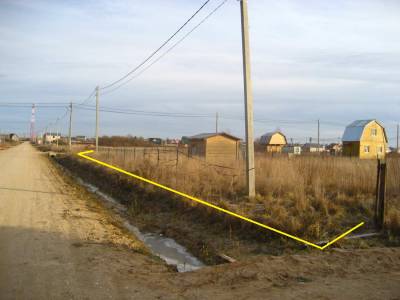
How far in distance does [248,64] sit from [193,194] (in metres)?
4.27

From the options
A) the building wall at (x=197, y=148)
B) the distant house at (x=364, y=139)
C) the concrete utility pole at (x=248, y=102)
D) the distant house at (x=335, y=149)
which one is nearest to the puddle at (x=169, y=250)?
the concrete utility pole at (x=248, y=102)

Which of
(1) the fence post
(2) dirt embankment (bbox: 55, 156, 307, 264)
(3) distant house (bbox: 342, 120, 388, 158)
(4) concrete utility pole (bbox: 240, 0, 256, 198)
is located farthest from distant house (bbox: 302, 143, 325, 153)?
(1) the fence post

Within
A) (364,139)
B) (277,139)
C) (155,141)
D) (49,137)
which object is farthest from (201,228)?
(49,137)

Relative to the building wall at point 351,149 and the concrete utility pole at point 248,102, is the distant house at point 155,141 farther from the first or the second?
the concrete utility pole at point 248,102

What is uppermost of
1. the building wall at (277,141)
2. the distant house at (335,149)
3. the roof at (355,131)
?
the roof at (355,131)

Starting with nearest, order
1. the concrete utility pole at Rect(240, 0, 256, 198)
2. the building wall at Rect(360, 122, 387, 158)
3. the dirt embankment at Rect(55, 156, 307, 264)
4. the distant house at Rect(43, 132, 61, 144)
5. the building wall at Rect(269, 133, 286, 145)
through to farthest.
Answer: the dirt embankment at Rect(55, 156, 307, 264) → the concrete utility pole at Rect(240, 0, 256, 198) → the building wall at Rect(360, 122, 387, 158) → the building wall at Rect(269, 133, 286, 145) → the distant house at Rect(43, 132, 61, 144)

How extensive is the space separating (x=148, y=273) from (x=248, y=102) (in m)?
7.47

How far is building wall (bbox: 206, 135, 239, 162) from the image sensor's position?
33812 mm

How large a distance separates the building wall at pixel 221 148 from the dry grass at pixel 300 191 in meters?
13.9

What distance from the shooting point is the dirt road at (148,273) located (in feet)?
18.9

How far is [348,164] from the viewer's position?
56.5 ft

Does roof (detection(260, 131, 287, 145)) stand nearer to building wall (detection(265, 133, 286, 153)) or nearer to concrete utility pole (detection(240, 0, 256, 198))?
building wall (detection(265, 133, 286, 153))

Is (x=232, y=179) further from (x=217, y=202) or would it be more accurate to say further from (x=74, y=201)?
(x=74, y=201)

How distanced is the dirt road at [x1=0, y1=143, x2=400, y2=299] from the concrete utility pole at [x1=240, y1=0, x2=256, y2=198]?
4.48m
